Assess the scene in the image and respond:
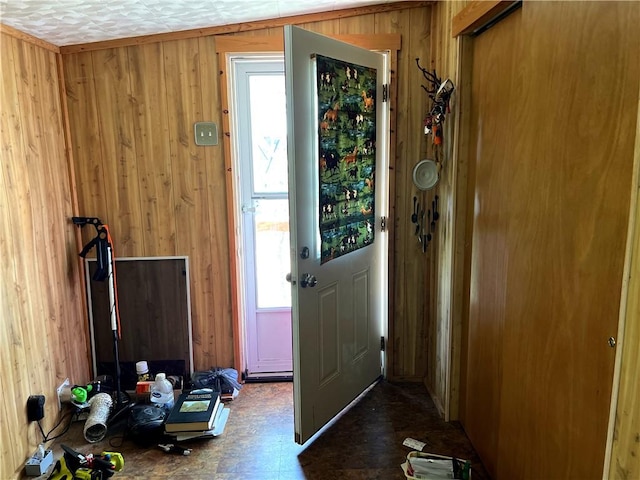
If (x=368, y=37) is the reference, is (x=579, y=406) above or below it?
below

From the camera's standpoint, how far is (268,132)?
308cm

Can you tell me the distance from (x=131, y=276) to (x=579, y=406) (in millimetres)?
2609

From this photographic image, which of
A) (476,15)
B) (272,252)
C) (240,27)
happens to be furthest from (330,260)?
(240,27)

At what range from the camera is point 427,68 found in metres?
2.86

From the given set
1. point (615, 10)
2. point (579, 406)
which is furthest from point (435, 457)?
point (615, 10)

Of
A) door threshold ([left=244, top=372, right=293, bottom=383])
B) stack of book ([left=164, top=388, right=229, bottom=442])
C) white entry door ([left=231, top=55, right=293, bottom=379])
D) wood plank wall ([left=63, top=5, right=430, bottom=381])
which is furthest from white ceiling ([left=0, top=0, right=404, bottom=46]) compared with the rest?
door threshold ([left=244, top=372, right=293, bottom=383])

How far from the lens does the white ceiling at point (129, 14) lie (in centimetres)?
214

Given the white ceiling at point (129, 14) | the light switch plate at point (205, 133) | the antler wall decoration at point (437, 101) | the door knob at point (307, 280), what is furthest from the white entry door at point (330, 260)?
the light switch plate at point (205, 133)

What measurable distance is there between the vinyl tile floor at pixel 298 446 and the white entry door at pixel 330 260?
0.13 metres

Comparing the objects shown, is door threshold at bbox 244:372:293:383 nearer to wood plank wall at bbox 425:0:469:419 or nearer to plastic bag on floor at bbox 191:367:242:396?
plastic bag on floor at bbox 191:367:242:396

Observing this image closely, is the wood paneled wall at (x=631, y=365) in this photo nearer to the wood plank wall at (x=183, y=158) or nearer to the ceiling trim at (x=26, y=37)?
the wood plank wall at (x=183, y=158)

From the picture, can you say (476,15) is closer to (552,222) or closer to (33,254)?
(552,222)

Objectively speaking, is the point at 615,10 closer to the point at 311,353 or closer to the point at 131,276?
the point at 311,353

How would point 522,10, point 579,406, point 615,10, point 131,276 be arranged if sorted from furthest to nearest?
point 131,276 < point 522,10 < point 579,406 < point 615,10
